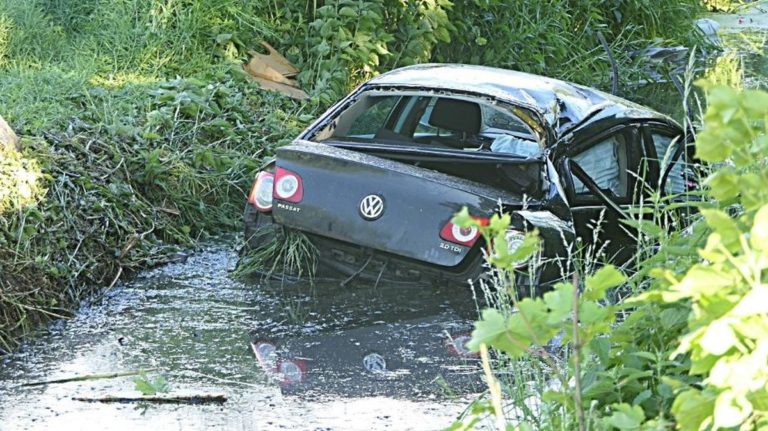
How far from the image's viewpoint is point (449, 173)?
284 inches

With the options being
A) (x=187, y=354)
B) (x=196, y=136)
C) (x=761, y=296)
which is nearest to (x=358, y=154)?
(x=187, y=354)

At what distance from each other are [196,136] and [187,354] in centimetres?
383

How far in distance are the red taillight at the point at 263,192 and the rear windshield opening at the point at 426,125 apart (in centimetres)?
47

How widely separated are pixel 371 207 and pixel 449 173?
0.56m

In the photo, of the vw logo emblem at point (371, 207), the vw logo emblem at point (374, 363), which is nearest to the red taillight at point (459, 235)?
the vw logo emblem at point (371, 207)

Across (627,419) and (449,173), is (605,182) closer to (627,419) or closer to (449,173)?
(449,173)

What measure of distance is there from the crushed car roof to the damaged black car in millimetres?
11

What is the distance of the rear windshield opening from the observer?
25.4ft

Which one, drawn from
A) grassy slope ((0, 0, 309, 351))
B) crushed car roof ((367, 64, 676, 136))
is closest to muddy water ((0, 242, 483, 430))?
grassy slope ((0, 0, 309, 351))

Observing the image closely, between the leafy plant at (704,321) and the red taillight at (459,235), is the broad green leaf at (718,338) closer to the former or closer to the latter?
the leafy plant at (704,321)

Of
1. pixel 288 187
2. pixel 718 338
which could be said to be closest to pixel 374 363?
pixel 288 187

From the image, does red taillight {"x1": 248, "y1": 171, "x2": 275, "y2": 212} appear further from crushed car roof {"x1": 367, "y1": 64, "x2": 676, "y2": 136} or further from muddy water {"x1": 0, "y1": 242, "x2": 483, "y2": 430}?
crushed car roof {"x1": 367, "y1": 64, "x2": 676, "y2": 136}

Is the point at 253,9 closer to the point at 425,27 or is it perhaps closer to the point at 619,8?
the point at 425,27

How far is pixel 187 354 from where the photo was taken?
20.8 feet
